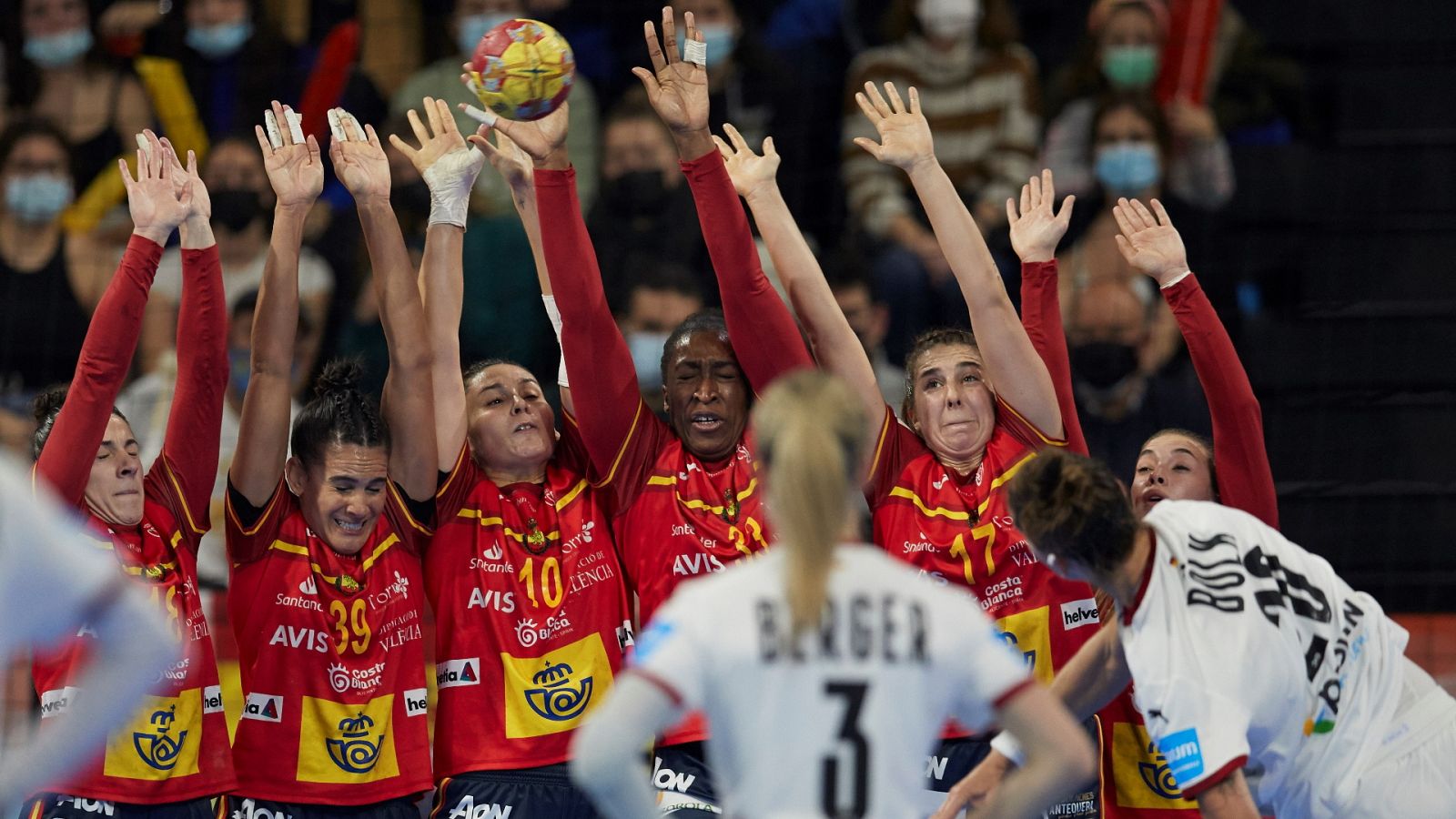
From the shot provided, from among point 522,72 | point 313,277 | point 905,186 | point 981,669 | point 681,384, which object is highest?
point 905,186

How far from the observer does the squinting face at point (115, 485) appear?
4.45m

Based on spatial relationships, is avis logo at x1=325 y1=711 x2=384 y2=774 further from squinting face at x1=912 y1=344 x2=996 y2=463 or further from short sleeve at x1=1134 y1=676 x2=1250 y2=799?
short sleeve at x1=1134 y1=676 x2=1250 y2=799

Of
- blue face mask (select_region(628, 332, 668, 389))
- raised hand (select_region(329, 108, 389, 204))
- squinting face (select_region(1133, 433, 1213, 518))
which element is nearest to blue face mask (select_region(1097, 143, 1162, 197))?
blue face mask (select_region(628, 332, 668, 389))

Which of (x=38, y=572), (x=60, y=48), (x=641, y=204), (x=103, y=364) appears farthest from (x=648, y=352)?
(x=38, y=572)

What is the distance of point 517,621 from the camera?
4695 mm

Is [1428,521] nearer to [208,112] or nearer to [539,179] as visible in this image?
Answer: [539,179]

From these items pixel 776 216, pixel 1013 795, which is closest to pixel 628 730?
pixel 1013 795

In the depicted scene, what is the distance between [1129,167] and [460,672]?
3942 millimetres

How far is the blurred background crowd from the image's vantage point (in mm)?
7180

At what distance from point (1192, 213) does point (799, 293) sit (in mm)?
3285

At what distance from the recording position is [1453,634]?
22.0 ft

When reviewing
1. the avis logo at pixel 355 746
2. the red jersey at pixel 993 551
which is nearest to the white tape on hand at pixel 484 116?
the red jersey at pixel 993 551

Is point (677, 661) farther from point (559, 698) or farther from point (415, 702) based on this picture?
point (415, 702)

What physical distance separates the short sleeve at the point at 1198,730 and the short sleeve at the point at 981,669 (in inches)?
26.2
